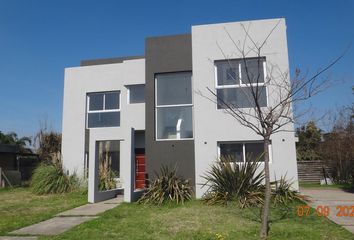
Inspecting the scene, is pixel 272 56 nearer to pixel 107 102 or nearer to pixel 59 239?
pixel 107 102

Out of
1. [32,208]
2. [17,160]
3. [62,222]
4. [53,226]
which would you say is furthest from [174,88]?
[17,160]

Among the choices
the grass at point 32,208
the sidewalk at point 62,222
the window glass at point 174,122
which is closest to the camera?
the sidewalk at point 62,222

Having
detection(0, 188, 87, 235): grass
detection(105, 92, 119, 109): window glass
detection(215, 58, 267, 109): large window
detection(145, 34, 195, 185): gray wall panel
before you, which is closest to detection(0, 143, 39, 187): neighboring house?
detection(0, 188, 87, 235): grass

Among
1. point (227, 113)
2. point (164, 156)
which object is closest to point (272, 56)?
point (227, 113)

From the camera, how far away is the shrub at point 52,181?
44.1 ft

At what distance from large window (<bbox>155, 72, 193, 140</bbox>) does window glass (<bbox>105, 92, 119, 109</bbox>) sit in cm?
355

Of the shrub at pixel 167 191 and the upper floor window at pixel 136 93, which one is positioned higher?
the upper floor window at pixel 136 93

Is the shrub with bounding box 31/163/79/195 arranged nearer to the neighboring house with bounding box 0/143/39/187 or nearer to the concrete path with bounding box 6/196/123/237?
the concrete path with bounding box 6/196/123/237

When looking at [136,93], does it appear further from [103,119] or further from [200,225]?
[200,225]

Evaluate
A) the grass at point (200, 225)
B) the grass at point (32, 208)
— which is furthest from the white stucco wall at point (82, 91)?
the grass at point (200, 225)

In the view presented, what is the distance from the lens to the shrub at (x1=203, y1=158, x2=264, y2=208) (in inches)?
372

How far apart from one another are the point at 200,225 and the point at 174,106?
6.24 meters

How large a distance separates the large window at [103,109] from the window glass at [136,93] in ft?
3.77
